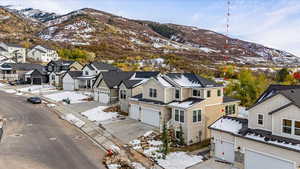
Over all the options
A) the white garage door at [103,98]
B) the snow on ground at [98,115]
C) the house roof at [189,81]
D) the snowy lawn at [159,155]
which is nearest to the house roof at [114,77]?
the white garage door at [103,98]

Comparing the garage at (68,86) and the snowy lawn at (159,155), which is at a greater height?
the garage at (68,86)

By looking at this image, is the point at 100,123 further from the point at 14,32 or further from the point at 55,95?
the point at 14,32

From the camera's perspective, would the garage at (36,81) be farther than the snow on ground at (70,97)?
Yes

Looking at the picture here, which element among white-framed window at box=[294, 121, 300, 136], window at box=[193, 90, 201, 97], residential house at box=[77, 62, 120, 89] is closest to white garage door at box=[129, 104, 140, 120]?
window at box=[193, 90, 201, 97]

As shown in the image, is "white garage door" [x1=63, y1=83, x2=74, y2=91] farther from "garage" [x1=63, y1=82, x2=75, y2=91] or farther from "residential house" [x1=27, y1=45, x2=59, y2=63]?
"residential house" [x1=27, y1=45, x2=59, y2=63]

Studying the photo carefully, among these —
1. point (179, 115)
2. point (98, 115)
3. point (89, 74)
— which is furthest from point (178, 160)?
point (89, 74)

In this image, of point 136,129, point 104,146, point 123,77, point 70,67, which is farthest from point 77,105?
point 70,67

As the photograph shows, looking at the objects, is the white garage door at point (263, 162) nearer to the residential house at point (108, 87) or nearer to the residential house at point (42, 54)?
the residential house at point (108, 87)
